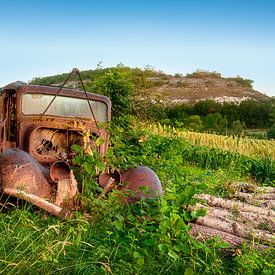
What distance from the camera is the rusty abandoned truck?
6.80 meters

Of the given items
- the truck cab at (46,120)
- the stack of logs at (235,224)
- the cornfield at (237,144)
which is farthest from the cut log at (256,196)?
the cornfield at (237,144)

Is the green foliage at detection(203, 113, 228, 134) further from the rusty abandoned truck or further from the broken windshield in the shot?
the rusty abandoned truck

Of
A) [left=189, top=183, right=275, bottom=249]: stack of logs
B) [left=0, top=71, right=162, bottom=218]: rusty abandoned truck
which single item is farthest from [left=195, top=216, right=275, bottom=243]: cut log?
[left=0, top=71, right=162, bottom=218]: rusty abandoned truck

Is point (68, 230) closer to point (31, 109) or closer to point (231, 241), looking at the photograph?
point (231, 241)

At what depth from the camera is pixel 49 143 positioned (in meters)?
8.52

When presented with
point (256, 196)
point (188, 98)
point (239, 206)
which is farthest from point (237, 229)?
point (188, 98)

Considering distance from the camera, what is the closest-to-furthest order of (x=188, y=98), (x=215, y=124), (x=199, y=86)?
(x=215, y=124) < (x=188, y=98) < (x=199, y=86)

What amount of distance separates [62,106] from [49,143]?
Answer: 823mm

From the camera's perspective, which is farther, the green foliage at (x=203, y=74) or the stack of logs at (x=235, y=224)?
the green foliage at (x=203, y=74)

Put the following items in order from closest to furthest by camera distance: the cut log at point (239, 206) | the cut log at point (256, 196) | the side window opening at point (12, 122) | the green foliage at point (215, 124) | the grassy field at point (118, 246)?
1. the grassy field at point (118, 246)
2. the cut log at point (239, 206)
3. the side window opening at point (12, 122)
4. the cut log at point (256, 196)
5. the green foliage at point (215, 124)

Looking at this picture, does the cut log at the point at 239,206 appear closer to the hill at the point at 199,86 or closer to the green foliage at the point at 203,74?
the hill at the point at 199,86

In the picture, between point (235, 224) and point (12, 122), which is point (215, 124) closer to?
point (12, 122)

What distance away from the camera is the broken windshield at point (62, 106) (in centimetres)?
884

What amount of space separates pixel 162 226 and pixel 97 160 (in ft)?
5.55
